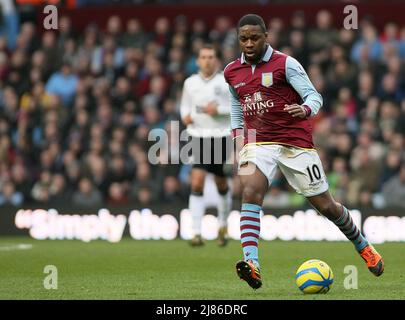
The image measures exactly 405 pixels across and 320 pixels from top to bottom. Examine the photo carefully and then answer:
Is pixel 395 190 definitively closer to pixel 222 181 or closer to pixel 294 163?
pixel 222 181

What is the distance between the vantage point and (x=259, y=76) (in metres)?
9.58

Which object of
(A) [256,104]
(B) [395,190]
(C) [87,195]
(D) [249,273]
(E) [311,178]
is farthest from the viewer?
(C) [87,195]

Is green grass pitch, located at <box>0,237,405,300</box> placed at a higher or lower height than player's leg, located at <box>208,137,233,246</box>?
lower

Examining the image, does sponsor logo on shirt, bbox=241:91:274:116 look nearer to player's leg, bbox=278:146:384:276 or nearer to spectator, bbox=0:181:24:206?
player's leg, bbox=278:146:384:276

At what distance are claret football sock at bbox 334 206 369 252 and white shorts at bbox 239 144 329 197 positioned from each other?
1.12 ft

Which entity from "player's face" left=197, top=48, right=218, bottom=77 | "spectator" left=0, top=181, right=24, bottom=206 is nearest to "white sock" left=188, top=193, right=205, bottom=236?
"player's face" left=197, top=48, right=218, bottom=77

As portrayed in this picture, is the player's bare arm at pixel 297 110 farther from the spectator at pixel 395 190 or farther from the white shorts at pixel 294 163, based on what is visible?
the spectator at pixel 395 190

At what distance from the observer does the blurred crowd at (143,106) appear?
58.7 feet

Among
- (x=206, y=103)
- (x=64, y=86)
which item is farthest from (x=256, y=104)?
(x=64, y=86)

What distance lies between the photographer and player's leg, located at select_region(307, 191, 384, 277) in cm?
958

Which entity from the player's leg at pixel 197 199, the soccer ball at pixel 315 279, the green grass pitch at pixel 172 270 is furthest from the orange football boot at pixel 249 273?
the player's leg at pixel 197 199

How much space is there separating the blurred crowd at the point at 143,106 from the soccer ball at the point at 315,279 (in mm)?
7660

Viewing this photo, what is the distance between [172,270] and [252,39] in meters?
2.99

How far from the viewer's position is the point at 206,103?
14.3 m
